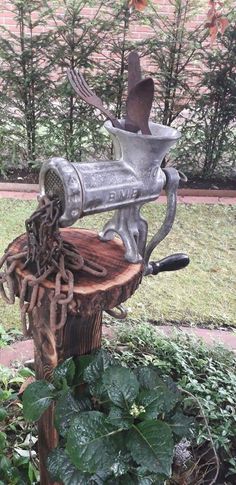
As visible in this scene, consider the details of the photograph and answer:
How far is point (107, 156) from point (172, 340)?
2441mm

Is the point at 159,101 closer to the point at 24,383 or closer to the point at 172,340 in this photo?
the point at 172,340

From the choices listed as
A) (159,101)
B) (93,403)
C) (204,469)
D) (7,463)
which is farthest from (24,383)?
(159,101)

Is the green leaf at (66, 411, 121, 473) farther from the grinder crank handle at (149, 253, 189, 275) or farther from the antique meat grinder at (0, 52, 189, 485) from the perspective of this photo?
the grinder crank handle at (149, 253, 189, 275)

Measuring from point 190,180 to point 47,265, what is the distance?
11.0 feet

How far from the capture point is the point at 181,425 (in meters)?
1.39

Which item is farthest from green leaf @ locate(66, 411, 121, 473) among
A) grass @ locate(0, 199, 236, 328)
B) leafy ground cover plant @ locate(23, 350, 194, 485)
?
grass @ locate(0, 199, 236, 328)

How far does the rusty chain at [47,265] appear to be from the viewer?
1154mm

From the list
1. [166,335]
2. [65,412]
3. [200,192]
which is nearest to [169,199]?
[65,412]

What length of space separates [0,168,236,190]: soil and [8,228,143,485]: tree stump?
277 centimetres

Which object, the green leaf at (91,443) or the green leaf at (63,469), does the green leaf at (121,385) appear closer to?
the green leaf at (91,443)

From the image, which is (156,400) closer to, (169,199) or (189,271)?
(169,199)

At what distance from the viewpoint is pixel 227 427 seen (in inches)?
66.6

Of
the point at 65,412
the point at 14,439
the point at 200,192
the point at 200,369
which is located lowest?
the point at 14,439

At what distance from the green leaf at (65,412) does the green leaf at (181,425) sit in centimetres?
30
